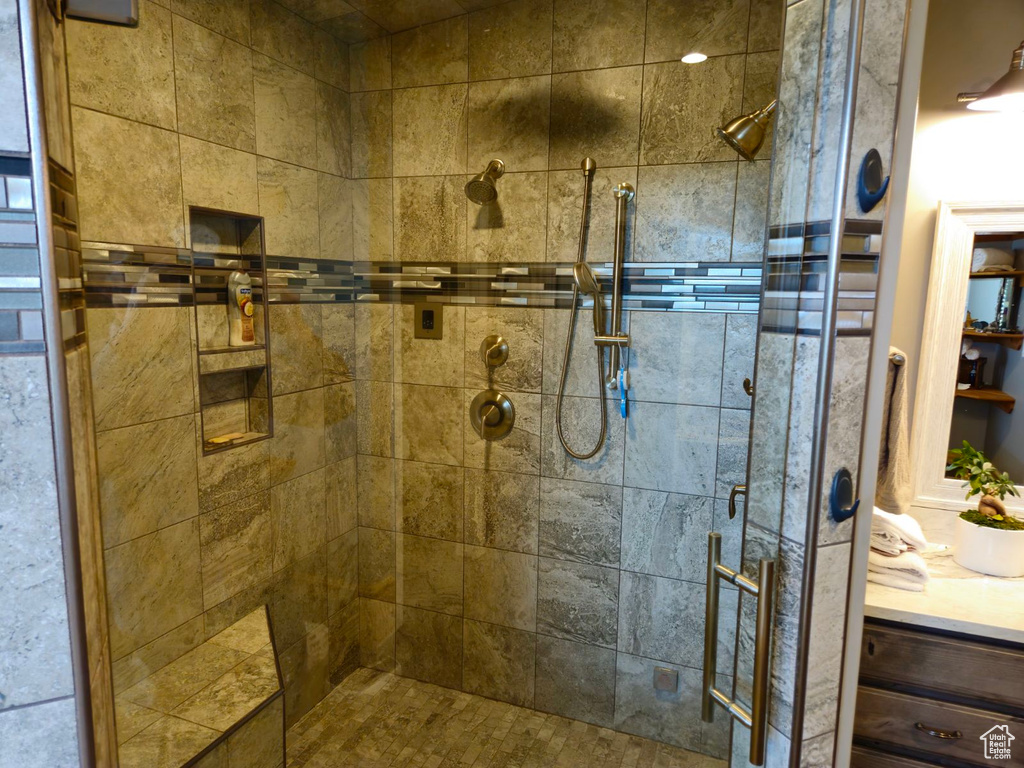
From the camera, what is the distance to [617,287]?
181cm

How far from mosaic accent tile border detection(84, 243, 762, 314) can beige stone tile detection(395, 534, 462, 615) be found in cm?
82

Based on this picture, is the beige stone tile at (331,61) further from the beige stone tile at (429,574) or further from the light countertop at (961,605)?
the light countertop at (961,605)

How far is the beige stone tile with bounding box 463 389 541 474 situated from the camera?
1947mm

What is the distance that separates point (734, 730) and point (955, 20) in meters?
1.80

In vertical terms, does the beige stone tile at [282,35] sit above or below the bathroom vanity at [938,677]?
above

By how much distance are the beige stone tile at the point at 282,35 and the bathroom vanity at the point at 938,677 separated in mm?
1965

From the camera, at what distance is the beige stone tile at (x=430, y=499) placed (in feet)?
6.86

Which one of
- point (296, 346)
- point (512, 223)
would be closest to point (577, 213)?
point (512, 223)

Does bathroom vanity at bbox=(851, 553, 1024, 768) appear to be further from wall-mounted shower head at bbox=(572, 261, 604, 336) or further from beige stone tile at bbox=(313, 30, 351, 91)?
beige stone tile at bbox=(313, 30, 351, 91)

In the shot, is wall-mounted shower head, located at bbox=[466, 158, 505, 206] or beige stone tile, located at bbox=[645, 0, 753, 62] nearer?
beige stone tile, located at bbox=[645, 0, 753, 62]

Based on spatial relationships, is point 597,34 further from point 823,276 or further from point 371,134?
point 823,276

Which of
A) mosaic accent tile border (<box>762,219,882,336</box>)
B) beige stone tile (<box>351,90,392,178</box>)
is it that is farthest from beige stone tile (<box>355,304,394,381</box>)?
mosaic accent tile border (<box>762,219,882,336</box>)

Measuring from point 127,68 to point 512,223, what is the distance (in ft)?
3.50

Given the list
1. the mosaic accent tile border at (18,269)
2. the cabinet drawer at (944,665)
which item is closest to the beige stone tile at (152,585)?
the mosaic accent tile border at (18,269)
